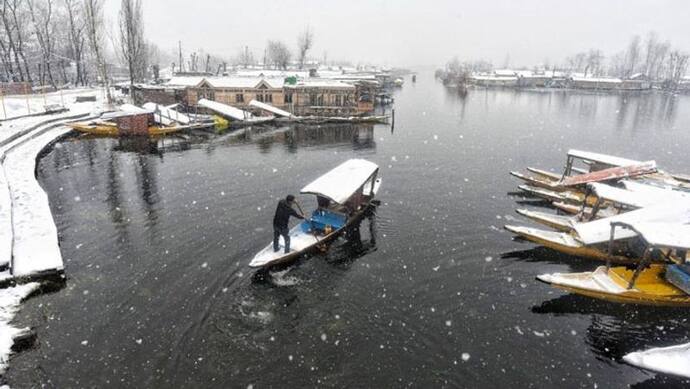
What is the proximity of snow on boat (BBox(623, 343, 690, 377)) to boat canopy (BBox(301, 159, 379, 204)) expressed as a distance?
451 inches

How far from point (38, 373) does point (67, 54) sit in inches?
3749

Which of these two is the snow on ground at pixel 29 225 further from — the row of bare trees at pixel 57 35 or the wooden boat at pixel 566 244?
the row of bare trees at pixel 57 35

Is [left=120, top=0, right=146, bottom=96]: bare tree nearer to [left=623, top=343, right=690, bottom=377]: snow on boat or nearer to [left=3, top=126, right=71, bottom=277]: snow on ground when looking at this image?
[left=3, top=126, right=71, bottom=277]: snow on ground

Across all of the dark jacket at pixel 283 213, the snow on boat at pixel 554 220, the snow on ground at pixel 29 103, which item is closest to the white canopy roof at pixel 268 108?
the snow on ground at pixel 29 103

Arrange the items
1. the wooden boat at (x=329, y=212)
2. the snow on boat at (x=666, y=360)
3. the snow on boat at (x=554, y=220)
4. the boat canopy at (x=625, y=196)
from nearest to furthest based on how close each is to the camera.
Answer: the snow on boat at (x=666, y=360) < the wooden boat at (x=329, y=212) < the boat canopy at (x=625, y=196) < the snow on boat at (x=554, y=220)

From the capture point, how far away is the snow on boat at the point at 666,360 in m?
10.9

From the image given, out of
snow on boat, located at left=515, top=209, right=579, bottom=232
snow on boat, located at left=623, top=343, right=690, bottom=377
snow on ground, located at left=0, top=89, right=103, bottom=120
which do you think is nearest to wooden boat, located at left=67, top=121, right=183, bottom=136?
snow on ground, located at left=0, top=89, right=103, bottom=120

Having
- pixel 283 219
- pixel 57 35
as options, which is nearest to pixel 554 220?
pixel 283 219

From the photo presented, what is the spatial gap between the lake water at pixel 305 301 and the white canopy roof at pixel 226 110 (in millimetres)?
21871

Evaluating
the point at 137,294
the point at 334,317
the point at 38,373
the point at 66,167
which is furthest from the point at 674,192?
the point at 66,167

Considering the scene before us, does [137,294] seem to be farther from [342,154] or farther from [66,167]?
[342,154]

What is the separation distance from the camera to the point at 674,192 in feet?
68.7

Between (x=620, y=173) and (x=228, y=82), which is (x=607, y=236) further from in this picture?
(x=228, y=82)

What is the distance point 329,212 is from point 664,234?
1303 centimetres
